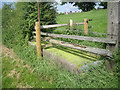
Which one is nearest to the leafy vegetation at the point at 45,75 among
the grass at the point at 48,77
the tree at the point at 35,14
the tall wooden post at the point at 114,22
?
the grass at the point at 48,77

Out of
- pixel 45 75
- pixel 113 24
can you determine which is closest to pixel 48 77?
pixel 45 75

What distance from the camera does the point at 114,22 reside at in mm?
2598

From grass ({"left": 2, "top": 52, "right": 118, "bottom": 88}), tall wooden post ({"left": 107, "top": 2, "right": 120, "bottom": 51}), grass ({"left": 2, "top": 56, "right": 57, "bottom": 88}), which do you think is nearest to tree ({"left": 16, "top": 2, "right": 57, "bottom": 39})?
grass ({"left": 2, "top": 52, "right": 118, "bottom": 88})

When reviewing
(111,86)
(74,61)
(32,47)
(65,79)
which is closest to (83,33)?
(32,47)

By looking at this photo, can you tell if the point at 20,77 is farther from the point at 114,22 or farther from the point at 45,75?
the point at 114,22

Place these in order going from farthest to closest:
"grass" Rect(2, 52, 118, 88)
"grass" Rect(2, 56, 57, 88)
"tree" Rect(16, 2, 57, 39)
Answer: "tree" Rect(16, 2, 57, 39)
"grass" Rect(2, 56, 57, 88)
"grass" Rect(2, 52, 118, 88)

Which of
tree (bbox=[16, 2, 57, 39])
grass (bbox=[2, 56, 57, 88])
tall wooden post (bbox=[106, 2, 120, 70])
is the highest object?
tree (bbox=[16, 2, 57, 39])

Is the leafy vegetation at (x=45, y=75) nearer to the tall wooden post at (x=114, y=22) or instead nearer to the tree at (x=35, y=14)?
the tree at (x=35, y=14)

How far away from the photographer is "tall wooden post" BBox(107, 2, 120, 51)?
2530 millimetres

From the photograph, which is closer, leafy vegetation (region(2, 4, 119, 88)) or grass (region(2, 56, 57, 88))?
leafy vegetation (region(2, 4, 119, 88))

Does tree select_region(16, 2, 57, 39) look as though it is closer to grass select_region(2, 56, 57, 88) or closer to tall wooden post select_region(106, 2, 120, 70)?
grass select_region(2, 56, 57, 88)

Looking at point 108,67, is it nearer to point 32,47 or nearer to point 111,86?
point 111,86

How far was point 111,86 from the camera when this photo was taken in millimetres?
2312

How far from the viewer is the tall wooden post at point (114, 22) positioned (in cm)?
253
